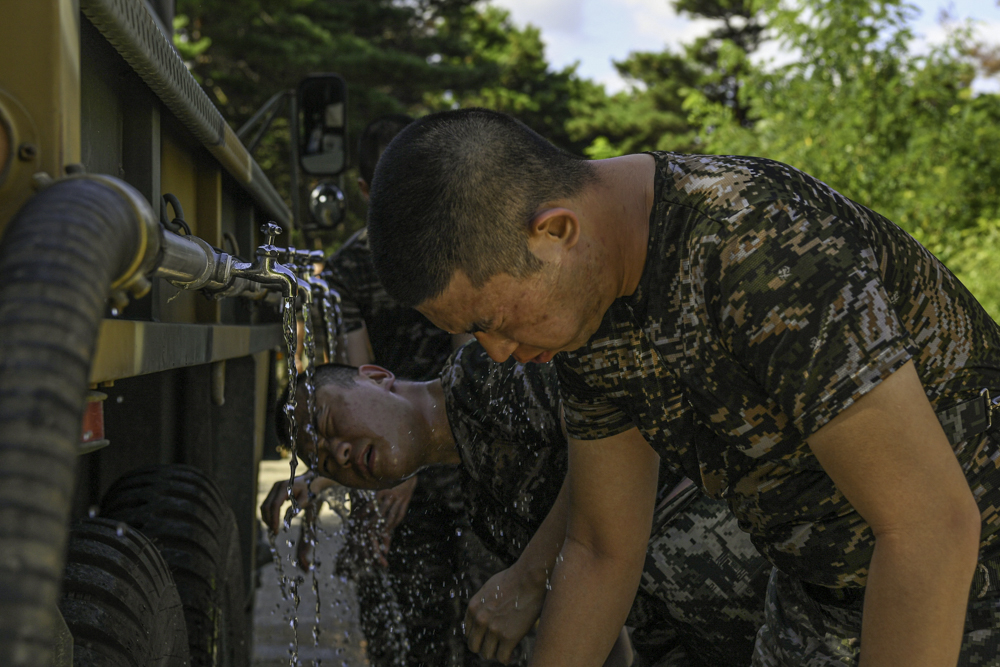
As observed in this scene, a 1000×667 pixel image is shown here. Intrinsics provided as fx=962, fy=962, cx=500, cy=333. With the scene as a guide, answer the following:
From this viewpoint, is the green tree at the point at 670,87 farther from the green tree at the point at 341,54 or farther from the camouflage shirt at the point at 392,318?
the camouflage shirt at the point at 392,318

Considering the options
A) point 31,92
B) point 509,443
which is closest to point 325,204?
point 509,443

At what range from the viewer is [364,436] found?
3.02m

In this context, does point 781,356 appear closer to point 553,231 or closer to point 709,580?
point 553,231

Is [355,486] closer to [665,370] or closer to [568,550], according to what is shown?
[568,550]

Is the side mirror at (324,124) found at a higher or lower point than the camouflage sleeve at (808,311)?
higher

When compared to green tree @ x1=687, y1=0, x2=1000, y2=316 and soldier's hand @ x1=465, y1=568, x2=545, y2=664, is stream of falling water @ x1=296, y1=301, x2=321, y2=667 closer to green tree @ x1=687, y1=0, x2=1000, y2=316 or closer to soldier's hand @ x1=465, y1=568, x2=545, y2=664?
soldier's hand @ x1=465, y1=568, x2=545, y2=664

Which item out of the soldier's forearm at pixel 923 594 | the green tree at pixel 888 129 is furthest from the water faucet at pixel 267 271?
the green tree at pixel 888 129

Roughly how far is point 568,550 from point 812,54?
6472mm

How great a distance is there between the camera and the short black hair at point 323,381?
123 inches

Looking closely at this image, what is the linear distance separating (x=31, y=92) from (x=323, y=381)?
2058mm

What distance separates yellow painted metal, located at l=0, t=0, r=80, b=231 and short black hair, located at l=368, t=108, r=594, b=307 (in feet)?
1.91

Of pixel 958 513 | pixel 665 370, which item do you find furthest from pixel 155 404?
pixel 958 513

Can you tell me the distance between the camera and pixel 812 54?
7613mm

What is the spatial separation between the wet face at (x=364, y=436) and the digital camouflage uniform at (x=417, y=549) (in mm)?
422
